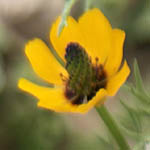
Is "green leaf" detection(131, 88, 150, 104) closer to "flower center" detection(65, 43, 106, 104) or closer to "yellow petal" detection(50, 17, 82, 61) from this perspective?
"flower center" detection(65, 43, 106, 104)

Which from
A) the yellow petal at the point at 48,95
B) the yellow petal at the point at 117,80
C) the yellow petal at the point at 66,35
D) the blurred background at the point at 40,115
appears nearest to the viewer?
the yellow petal at the point at 117,80

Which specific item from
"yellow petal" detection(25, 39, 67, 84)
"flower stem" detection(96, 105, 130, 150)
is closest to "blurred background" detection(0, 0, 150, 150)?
"yellow petal" detection(25, 39, 67, 84)

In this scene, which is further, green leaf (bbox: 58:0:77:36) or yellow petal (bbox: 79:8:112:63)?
yellow petal (bbox: 79:8:112:63)

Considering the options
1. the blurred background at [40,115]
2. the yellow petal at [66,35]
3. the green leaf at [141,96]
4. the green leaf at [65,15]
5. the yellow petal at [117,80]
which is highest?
the green leaf at [65,15]

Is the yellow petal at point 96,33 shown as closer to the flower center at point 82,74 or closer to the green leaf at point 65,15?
the flower center at point 82,74

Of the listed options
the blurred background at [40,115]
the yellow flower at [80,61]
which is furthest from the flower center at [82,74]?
the blurred background at [40,115]

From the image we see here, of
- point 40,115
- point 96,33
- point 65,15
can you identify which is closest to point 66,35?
point 96,33

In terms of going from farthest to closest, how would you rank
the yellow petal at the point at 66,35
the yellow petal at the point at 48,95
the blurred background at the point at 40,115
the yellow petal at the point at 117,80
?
the blurred background at the point at 40,115 → the yellow petal at the point at 66,35 → the yellow petal at the point at 48,95 → the yellow petal at the point at 117,80

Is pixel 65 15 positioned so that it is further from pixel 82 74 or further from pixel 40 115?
pixel 40 115
